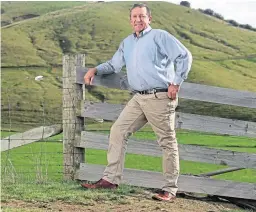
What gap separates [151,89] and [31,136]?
2.16 metres

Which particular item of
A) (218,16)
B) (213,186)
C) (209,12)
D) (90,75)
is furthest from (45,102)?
(218,16)

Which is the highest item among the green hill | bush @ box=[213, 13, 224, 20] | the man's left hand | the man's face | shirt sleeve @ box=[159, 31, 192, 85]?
the man's face

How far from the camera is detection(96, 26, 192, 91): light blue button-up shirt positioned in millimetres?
7031

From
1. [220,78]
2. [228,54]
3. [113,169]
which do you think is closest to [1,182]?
[113,169]

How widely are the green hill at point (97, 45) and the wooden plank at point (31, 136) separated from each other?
50.2m

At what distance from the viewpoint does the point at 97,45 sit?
101m

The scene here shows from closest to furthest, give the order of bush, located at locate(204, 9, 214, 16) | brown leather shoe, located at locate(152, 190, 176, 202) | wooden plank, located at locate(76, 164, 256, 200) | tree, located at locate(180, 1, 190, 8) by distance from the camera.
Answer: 1. brown leather shoe, located at locate(152, 190, 176, 202)
2. wooden plank, located at locate(76, 164, 256, 200)
3. bush, located at locate(204, 9, 214, 16)
4. tree, located at locate(180, 1, 190, 8)

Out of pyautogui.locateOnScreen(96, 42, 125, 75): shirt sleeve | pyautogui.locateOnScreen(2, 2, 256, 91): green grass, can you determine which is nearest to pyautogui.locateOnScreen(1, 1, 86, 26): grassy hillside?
pyautogui.locateOnScreen(2, 2, 256, 91): green grass

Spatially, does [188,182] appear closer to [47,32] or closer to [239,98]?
[239,98]

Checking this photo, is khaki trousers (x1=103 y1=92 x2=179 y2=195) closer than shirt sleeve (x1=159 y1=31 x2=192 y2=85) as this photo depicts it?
No

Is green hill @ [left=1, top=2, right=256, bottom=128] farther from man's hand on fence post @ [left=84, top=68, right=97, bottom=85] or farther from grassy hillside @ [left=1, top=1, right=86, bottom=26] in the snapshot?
man's hand on fence post @ [left=84, top=68, right=97, bottom=85]

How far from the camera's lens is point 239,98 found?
26.3 ft

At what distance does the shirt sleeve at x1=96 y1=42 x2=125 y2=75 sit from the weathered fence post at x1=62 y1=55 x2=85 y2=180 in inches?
25.6

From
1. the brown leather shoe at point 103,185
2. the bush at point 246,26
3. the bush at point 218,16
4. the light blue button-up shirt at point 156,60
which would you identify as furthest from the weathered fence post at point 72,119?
the bush at point 218,16
